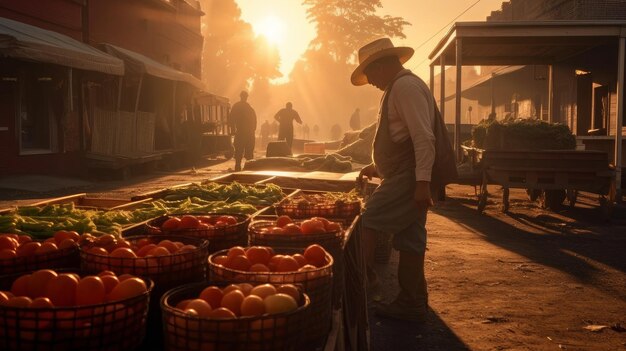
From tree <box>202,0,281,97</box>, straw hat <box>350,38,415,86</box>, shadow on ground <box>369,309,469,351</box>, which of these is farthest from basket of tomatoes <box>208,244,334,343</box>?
tree <box>202,0,281,97</box>

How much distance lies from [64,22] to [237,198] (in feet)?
48.4

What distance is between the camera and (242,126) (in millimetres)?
19375

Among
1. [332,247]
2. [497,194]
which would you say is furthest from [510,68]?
[332,247]

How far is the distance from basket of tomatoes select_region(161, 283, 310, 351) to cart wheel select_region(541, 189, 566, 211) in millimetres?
11091

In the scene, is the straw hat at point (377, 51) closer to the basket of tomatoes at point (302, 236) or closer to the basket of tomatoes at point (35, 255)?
the basket of tomatoes at point (302, 236)

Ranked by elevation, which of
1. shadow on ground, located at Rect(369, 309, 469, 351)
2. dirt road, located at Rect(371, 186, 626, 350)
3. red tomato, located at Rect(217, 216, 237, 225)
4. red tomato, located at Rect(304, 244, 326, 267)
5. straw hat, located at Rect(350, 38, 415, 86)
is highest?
straw hat, located at Rect(350, 38, 415, 86)

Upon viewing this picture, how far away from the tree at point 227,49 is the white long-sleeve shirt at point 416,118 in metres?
69.7

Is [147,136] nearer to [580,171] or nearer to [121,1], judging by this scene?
[121,1]

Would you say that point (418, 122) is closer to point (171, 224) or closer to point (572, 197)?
point (171, 224)

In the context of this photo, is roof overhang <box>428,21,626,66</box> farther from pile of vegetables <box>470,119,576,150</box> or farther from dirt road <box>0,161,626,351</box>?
dirt road <box>0,161,626,351</box>

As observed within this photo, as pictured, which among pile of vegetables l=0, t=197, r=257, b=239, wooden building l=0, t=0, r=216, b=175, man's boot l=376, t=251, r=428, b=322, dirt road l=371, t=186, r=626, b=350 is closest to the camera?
pile of vegetables l=0, t=197, r=257, b=239

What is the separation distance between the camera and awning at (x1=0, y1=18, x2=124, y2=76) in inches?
478

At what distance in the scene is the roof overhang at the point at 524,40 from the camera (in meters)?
12.3

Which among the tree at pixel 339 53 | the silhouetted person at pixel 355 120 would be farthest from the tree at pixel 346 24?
the silhouetted person at pixel 355 120
